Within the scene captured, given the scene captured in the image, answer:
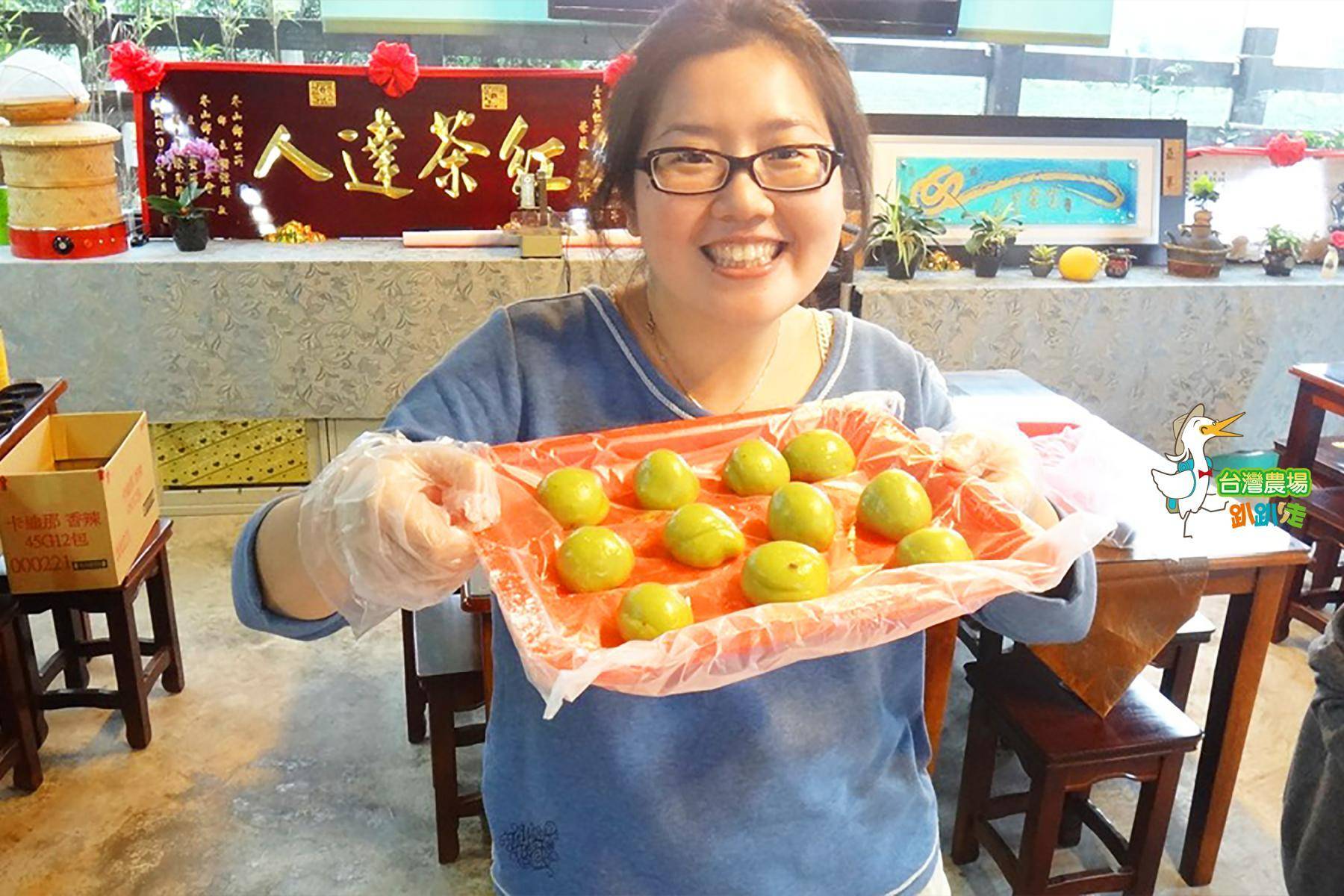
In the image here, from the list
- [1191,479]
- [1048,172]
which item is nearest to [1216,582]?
[1191,479]

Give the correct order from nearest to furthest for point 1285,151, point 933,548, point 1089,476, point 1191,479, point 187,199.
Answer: point 933,548, point 1089,476, point 1191,479, point 187,199, point 1285,151

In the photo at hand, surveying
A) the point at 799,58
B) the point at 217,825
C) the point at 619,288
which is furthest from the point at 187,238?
the point at 799,58

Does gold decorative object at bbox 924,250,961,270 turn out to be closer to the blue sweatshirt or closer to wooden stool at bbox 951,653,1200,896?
wooden stool at bbox 951,653,1200,896

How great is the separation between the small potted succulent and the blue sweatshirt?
3.08m

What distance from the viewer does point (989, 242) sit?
3764mm

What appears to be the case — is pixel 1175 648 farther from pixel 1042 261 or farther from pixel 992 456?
pixel 1042 261

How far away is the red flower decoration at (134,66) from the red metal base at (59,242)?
471 mm

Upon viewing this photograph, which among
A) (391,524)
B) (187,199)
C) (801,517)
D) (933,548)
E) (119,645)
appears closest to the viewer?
(391,524)

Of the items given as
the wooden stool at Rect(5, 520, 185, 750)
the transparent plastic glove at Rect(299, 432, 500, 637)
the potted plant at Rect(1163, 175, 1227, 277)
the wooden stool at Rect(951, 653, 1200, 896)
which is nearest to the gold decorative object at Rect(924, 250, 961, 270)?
the potted plant at Rect(1163, 175, 1227, 277)

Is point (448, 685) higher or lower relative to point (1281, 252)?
lower

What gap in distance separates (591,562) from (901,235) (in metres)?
2.84

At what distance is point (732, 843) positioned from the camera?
1.04 meters

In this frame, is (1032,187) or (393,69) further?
(1032,187)

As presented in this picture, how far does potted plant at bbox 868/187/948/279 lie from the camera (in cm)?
368
